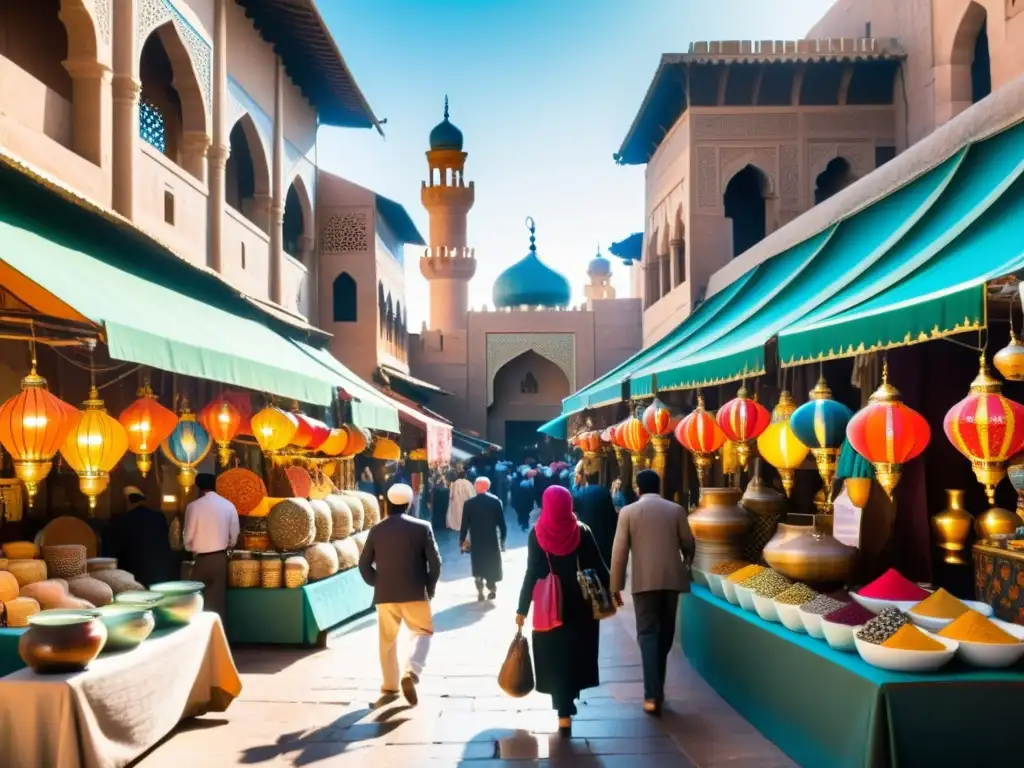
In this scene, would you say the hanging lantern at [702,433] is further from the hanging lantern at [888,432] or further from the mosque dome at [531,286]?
the mosque dome at [531,286]

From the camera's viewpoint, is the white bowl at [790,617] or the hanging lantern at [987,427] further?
the white bowl at [790,617]

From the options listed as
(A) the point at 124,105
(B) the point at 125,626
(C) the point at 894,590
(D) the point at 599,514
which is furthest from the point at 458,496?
(C) the point at 894,590

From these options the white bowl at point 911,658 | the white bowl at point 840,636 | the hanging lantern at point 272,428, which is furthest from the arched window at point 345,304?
the white bowl at point 911,658

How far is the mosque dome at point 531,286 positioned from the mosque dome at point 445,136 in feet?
14.0

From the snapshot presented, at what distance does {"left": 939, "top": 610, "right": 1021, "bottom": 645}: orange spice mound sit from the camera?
3721mm

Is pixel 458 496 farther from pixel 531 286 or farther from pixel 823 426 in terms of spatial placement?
pixel 531 286

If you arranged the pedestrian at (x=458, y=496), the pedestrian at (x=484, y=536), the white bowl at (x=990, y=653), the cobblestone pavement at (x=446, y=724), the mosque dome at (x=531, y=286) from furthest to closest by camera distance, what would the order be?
1. the mosque dome at (x=531, y=286)
2. the pedestrian at (x=458, y=496)
3. the pedestrian at (x=484, y=536)
4. the cobblestone pavement at (x=446, y=724)
5. the white bowl at (x=990, y=653)

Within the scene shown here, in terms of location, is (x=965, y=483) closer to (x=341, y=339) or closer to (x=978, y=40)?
(x=978, y=40)

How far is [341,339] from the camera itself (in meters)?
17.9

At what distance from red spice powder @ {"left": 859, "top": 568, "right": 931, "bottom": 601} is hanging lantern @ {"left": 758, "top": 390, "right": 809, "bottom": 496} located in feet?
3.85

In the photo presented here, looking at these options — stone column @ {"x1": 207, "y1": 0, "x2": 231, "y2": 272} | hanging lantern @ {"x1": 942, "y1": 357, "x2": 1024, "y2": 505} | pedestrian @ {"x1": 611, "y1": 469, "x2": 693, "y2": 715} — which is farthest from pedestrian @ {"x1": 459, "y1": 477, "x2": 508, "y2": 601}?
hanging lantern @ {"x1": 942, "y1": 357, "x2": 1024, "y2": 505}

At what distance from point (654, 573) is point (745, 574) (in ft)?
1.93

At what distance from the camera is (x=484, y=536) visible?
9.52 metres

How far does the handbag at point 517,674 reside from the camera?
482 centimetres
